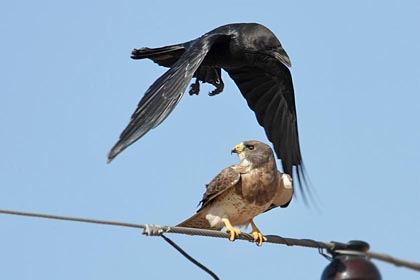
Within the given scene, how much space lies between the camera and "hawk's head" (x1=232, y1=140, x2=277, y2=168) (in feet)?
27.8

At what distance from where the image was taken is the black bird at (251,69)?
32.8 ft

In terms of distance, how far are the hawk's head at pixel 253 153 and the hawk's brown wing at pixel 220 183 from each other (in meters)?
0.14

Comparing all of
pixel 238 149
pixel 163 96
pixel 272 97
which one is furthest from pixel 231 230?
pixel 272 97

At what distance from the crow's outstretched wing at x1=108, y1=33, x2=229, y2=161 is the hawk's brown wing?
60 centimetres

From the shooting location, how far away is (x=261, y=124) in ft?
36.1

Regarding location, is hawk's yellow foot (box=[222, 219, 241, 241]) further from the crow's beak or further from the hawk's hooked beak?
the crow's beak

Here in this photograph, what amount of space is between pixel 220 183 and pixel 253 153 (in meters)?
0.40

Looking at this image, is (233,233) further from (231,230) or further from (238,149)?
(238,149)

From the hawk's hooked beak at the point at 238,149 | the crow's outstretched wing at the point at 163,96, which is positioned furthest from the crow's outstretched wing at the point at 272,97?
the hawk's hooked beak at the point at 238,149

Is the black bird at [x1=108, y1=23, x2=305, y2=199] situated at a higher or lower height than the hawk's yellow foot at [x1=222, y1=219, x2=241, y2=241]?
higher


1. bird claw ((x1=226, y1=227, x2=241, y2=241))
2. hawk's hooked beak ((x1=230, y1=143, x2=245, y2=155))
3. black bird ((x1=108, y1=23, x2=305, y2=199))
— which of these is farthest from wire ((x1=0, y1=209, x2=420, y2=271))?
black bird ((x1=108, y1=23, x2=305, y2=199))

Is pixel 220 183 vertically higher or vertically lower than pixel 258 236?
higher

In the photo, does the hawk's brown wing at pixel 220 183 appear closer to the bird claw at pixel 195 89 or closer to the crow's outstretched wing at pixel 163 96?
the crow's outstretched wing at pixel 163 96

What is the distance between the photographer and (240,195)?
832 cm
